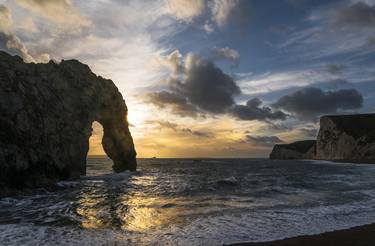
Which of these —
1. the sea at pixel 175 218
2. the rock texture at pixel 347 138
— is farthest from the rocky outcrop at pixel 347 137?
the sea at pixel 175 218

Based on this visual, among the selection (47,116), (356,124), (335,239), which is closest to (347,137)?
(356,124)

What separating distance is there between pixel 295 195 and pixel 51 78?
116ft

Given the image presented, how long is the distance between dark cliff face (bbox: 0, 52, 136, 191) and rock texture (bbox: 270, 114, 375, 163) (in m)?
105

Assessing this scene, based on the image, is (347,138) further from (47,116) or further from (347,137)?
(47,116)

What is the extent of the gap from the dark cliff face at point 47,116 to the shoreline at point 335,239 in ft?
84.1

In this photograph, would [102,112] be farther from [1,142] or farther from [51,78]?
[1,142]

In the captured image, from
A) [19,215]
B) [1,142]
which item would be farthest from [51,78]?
[19,215]

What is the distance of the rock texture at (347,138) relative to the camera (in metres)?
136

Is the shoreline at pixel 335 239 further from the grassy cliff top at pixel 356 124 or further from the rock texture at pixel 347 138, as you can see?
the grassy cliff top at pixel 356 124

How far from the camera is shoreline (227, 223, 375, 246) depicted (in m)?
13.7

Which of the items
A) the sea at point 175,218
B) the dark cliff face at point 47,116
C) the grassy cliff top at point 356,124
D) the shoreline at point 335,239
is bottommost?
the shoreline at point 335,239

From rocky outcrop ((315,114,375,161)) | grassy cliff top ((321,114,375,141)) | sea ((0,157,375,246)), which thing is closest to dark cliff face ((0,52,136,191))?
sea ((0,157,375,246))

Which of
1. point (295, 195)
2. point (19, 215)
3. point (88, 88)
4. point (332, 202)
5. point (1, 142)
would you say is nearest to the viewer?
point (19, 215)

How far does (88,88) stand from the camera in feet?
181
